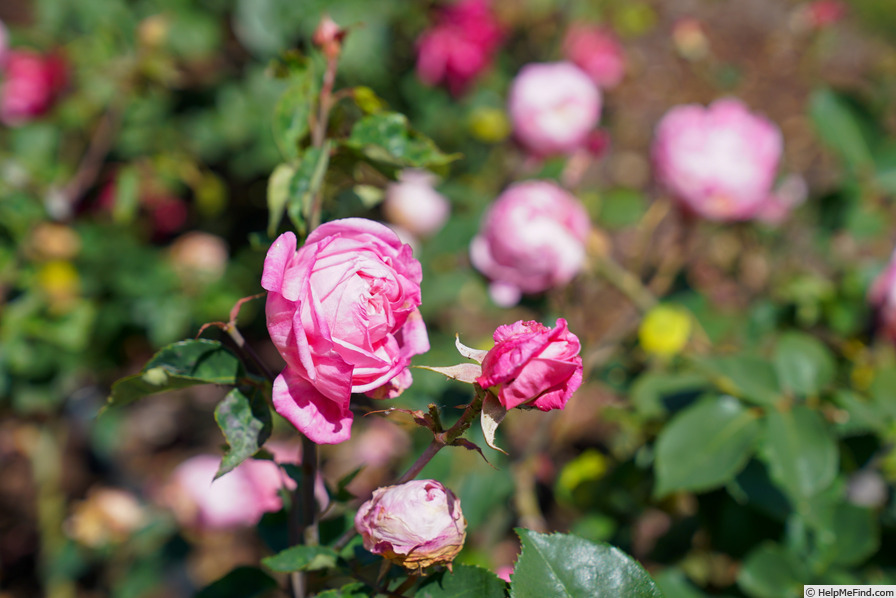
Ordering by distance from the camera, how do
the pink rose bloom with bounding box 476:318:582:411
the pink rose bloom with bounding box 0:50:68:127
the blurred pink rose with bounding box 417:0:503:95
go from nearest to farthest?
1. the pink rose bloom with bounding box 476:318:582:411
2. the pink rose bloom with bounding box 0:50:68:127
3. the blurred pink rose with bounding box 417:0:503:95

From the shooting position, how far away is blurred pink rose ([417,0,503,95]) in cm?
154

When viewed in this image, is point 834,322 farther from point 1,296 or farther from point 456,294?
point 1,296

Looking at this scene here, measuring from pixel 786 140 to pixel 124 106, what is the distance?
2.25 m

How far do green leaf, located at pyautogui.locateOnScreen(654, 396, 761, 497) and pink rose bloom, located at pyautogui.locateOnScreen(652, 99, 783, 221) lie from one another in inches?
15.3

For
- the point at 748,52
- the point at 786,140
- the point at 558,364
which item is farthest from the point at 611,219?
the point at 748,52

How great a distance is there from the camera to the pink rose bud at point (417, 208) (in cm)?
158

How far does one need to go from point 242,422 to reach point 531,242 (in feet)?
1.79

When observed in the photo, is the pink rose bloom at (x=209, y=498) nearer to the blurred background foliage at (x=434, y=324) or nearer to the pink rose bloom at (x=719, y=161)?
the blurred background foliage at (x=434, y=324)

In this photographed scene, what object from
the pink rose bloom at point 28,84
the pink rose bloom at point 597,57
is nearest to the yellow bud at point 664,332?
the pink rose bloom at point 597,57

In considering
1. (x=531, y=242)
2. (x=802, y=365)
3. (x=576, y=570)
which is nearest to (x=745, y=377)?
(x=802, y=365)

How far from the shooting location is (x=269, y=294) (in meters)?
0.44

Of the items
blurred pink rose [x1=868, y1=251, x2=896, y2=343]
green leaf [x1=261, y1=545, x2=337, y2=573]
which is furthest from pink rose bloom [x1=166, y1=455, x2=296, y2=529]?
blurred pink rose [x1=868, y1=251, x2=896, y2=343]

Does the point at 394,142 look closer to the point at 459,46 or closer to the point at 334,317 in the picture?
the point at 334,317

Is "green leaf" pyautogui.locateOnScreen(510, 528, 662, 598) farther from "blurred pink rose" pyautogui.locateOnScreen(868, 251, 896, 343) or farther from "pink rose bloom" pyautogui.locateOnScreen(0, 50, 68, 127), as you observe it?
"pink rose bloom" pyautogui.locateOnScreen(0, 50, 68, 127)
